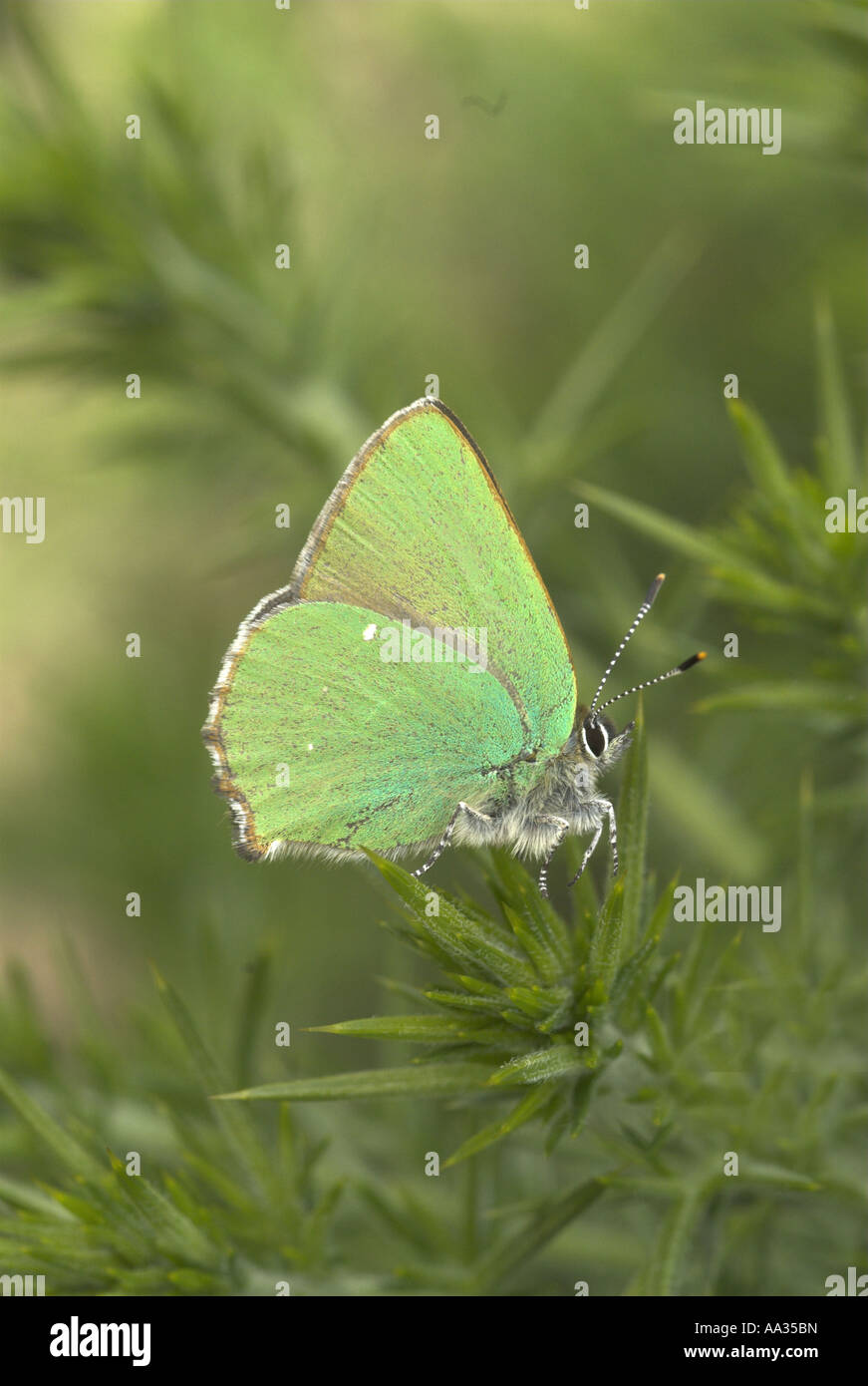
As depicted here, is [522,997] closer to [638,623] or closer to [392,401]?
[638,623]

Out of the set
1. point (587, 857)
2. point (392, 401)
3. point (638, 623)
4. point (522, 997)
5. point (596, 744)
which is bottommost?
point (522, 997)

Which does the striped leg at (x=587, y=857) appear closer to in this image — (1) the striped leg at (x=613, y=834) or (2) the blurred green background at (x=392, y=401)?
(1) the striped leg at (x=613, y=834)

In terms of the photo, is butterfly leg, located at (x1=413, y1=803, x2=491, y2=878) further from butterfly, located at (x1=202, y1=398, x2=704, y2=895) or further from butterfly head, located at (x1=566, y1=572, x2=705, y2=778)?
butterfly head, located at (x1=566, y1=572, x2=705, y2=778)

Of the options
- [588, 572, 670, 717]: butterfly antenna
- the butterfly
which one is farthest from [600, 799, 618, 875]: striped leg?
[588, 572, 670, 717]: butterfly antenna

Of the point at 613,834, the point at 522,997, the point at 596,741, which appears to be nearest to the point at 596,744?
the point at 596,741

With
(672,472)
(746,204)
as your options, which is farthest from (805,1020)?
(746,204)

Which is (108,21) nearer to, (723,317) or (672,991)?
(723,317)
